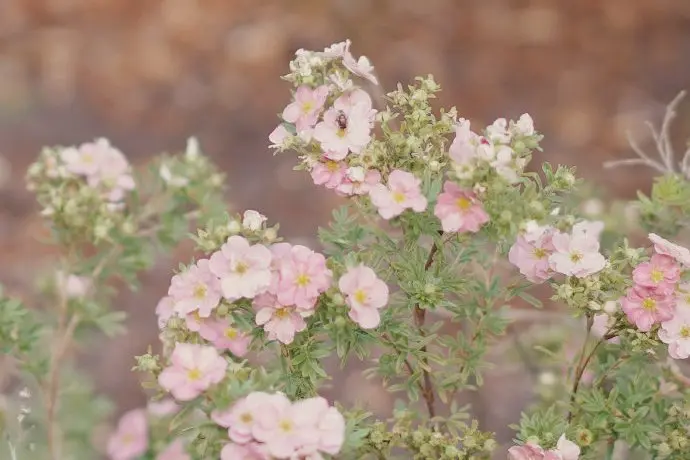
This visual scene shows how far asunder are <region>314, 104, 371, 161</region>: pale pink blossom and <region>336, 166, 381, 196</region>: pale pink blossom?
0.02 meters

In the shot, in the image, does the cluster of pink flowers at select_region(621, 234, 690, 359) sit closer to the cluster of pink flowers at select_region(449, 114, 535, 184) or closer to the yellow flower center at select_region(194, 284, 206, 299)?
the cluster of pink flowers at select_region(449, 114, 535, 184)

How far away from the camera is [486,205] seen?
98 cm

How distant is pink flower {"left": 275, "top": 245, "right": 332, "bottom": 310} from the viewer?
3.26ft

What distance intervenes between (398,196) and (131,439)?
2.57ft

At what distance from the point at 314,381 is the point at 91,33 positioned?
2.61m

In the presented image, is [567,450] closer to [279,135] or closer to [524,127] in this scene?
[524,127]

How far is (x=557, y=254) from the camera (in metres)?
1.06

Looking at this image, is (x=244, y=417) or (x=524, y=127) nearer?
(x=244, y=417)

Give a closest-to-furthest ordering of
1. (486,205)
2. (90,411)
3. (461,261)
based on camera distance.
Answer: (486,205), (461,261), (90,411)

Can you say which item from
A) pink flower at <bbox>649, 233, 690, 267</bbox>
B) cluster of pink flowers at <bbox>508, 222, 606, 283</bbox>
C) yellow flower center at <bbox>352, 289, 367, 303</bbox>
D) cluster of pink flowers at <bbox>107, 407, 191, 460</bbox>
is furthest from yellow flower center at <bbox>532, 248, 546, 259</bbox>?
cluster of pink flowers at <bbox>107, 407, 191, 460</bbox>

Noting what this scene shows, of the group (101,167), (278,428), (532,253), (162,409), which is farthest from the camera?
(162,409)

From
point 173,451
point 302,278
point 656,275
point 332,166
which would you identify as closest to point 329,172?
point 332,166

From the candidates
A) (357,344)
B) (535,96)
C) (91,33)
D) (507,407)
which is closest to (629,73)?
(535,96)

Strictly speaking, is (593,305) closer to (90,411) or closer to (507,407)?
(90,411)
